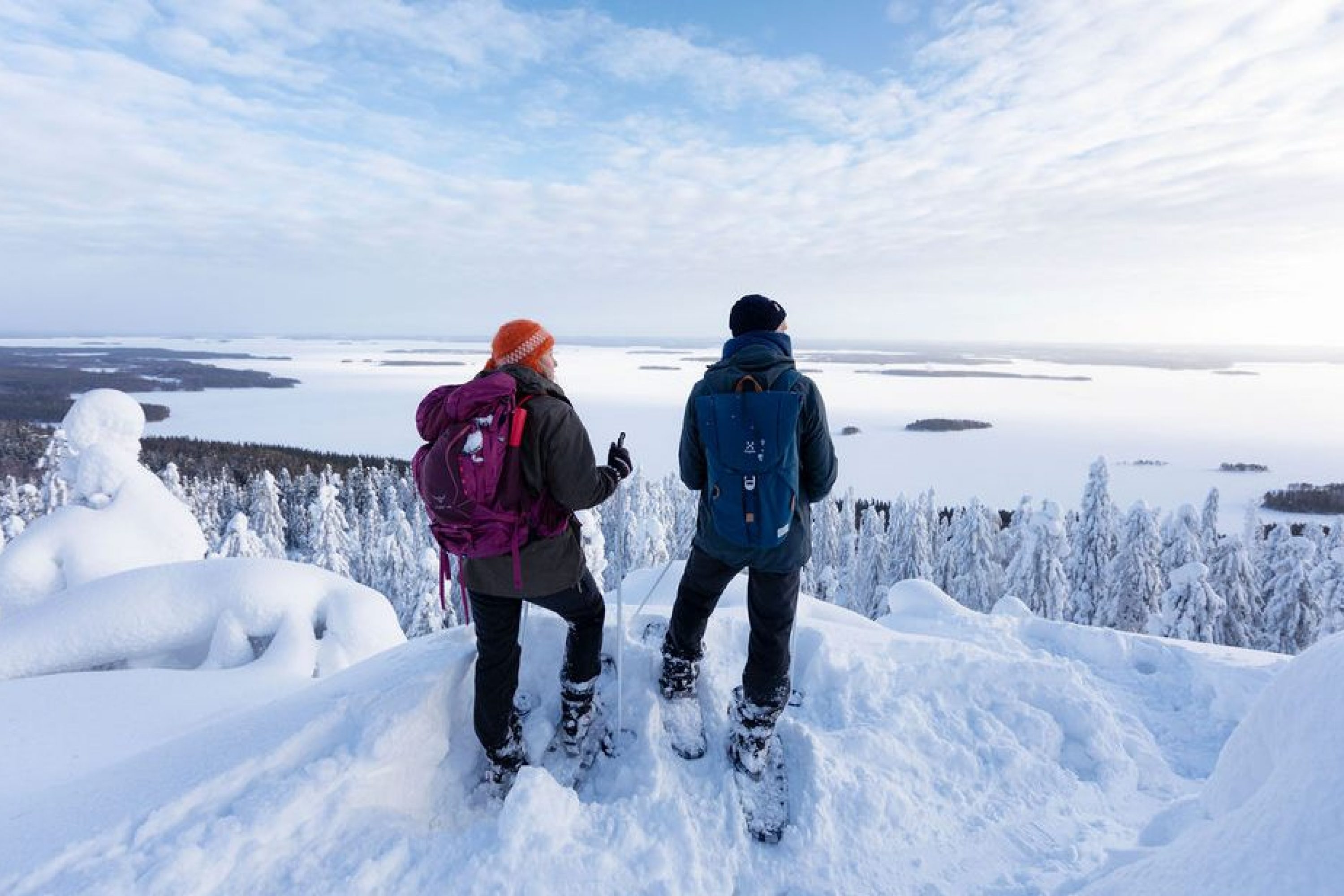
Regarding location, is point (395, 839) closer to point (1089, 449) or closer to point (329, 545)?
point (329, 545)

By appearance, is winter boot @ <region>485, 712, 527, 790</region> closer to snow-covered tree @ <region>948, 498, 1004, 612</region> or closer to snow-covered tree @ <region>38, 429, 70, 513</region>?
snow-covered tree @ <region>38, 429, 70, 513</region>

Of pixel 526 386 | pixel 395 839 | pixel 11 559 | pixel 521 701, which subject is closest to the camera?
pixel 395 839

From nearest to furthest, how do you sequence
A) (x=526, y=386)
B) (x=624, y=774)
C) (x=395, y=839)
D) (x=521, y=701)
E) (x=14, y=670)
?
(x=395, y=839) < (x=526, y=386) < (x=624, y=774) < (x=521, y=701) < (x=14, y=670)

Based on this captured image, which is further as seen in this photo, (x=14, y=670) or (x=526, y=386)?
(x=14, y=670)

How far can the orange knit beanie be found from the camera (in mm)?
3264

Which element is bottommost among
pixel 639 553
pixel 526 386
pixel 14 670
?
pixel 639 553

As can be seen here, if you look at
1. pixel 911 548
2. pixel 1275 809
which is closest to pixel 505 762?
pixel 1275 809

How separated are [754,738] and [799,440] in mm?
1786

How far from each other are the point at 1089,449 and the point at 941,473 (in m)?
43.1

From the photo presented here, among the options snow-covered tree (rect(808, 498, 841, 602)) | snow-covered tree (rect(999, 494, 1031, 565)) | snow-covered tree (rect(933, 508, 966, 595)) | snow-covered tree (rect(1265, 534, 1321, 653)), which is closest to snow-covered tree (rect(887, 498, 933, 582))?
snow-covered tree (rect(933, 508, 966, 595))

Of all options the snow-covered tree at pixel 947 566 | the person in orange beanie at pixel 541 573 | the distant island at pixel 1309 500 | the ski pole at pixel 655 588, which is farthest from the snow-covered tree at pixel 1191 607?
the distant island at pixel 1309 500

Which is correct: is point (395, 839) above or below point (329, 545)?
above

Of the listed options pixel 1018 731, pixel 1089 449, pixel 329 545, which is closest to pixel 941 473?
pixel 1089 449

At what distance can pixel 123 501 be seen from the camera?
31.1 ft
